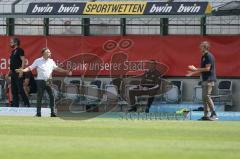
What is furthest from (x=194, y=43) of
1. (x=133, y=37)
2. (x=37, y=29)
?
(x=37, y=29)

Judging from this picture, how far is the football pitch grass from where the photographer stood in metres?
14.1

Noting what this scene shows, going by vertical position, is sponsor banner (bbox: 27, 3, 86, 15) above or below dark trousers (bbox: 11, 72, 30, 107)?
above

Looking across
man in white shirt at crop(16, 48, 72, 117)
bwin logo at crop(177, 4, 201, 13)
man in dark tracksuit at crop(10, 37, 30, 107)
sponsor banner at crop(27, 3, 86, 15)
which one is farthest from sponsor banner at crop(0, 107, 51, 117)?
bwin logo at crop(177, 4, 201, 13)

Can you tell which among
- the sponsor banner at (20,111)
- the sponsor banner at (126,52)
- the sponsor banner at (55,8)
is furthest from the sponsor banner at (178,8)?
the sponsor banner at (20,111)

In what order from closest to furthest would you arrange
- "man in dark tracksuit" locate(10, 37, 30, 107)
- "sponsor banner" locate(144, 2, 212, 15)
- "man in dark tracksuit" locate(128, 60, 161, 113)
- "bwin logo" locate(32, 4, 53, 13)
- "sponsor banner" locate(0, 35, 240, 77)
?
1. "sponsor banner" locate(144, 2, 212, 15)
2. "man in dark tracksuit" locate(10, 37, 30, 107)
3. "man in dark tracksuit" locate(128, 60, 161, 113)
4. "bwin logo" locate(32, 4, 53, 13)
5. "sponsor banner" locate(0, 35, 240, 77)

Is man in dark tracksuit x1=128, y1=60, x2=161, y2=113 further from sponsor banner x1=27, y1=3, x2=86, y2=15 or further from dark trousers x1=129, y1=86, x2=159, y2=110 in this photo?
sponsor banner x1=27, y1=3, x2=86, y2=15

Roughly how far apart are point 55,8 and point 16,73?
269cm

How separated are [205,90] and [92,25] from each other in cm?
815

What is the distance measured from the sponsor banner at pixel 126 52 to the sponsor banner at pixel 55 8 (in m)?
2.01

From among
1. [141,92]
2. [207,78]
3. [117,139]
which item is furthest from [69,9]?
[117,139]

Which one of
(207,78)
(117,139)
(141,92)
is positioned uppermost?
(207,78)

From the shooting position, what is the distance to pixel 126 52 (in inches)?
1151

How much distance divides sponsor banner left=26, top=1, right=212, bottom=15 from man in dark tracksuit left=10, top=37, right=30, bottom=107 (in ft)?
5.93

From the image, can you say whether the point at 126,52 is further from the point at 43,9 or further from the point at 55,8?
the point at 43,9
